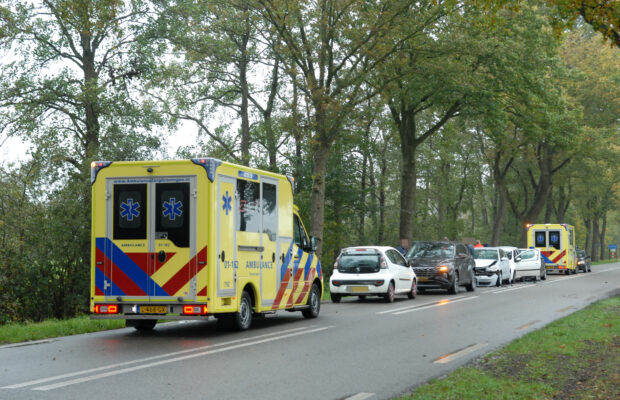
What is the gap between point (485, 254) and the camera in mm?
31875

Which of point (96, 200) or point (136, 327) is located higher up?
point (96, 200)

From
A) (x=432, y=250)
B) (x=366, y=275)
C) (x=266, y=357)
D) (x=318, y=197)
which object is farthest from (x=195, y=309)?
(x=432, y=250)

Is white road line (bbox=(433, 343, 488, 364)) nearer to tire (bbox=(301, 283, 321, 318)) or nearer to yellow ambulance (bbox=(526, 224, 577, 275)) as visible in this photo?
tire (bbox=(301, 283, 321, 318))

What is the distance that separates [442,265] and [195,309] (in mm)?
14109

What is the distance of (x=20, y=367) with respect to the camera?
29.1 ft

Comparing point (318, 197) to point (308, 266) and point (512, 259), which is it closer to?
point (308, 266)

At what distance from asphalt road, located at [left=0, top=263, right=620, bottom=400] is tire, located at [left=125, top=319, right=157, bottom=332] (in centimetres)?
18

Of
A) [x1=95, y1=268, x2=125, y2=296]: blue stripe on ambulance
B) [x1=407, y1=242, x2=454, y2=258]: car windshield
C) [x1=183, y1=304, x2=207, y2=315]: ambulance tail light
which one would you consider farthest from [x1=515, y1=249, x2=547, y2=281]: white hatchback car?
[x1=95, y1=268, x2=125, y2=296]: blue stripe on ambulance

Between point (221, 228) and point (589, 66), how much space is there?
4013 cm

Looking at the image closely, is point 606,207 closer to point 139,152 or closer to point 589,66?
point 589,66

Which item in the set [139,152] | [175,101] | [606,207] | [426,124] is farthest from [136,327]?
[606,207]

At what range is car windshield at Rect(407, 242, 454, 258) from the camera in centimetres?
2562

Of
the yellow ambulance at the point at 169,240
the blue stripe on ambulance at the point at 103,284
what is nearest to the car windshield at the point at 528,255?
the yellow ambulance at the point at 169,240

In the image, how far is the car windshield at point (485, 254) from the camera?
104 feet
